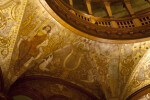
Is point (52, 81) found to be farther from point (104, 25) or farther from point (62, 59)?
point (104, 25)

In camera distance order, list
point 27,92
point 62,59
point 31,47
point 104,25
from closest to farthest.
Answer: point 31,47
point 27,92
point 62,59
point 104,25

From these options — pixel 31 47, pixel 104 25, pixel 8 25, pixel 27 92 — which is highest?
pixel 8 25

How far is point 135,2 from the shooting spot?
10.7 m

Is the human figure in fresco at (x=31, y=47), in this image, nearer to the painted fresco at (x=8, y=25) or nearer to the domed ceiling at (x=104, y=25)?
the painted fresco at (x=8, y=25)

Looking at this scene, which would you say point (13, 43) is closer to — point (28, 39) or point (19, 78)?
point (28, 39)

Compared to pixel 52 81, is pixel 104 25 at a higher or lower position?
higher

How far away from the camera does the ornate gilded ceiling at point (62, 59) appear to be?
538cm

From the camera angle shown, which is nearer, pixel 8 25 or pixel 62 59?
pixel 8 25

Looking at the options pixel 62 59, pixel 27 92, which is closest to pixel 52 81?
→ pixel 62 59

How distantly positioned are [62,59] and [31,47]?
1.35 metres

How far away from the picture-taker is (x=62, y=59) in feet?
21.9

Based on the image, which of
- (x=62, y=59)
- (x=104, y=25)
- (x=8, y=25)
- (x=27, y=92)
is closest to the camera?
(x=8, y=25)

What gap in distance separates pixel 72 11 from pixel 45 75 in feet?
8.72

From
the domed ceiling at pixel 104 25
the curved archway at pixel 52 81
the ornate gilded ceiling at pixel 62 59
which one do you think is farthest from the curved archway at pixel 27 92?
the domed ceiling at pixel 104 25
